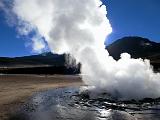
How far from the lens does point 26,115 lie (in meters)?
22.1

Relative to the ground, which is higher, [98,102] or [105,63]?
[105,63]

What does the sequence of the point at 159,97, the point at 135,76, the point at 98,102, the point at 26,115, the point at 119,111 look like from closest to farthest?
the point at 26,115 → the point at 119,111 → the point at 98,102 → the point at 159,97 → the point at 135,76

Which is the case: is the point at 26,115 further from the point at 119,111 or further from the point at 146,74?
the point at 146,74

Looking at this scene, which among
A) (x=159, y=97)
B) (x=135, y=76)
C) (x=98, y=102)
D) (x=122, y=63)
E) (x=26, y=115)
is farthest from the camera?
(x=122, y=63)

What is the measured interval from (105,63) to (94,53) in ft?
6.83

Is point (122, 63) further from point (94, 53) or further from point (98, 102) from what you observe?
point (98, 102)

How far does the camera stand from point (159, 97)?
30.4 metres

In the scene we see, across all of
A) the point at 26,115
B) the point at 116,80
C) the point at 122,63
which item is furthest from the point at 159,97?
the point at 26,115

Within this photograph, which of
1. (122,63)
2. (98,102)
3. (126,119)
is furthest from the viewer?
(122,63)

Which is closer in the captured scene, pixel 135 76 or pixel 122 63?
pixel 135 76

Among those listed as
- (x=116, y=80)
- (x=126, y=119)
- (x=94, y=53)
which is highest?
(x=94, y=53)

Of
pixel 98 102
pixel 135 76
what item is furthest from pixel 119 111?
pixel 135 76

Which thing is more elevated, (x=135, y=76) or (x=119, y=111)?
(x=135, y=76)

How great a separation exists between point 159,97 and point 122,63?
8121 mm
